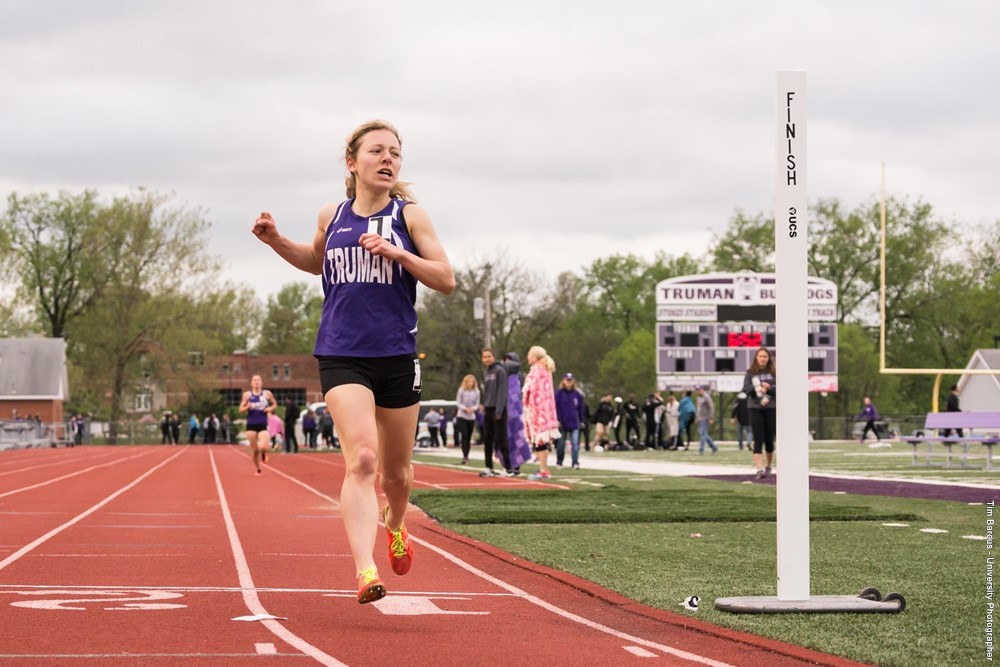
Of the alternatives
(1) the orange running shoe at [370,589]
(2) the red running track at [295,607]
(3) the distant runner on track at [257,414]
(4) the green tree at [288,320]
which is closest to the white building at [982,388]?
(3) the distant runner on track at [257,414]

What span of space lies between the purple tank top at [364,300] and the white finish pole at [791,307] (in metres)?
1.73

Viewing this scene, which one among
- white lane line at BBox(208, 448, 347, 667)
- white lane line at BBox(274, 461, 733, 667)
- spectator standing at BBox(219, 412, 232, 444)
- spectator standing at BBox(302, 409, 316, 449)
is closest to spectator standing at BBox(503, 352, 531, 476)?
white lane line at BBox(208, 448, 347, 667)

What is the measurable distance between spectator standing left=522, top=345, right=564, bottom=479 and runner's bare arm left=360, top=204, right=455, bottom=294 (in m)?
14.5

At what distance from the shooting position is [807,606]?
22.9ft

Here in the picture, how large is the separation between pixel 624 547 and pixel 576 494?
6383 millimetres

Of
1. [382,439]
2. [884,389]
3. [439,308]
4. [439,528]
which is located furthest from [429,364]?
[382,439]

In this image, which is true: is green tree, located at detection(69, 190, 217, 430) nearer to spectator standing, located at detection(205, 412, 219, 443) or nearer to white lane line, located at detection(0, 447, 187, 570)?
spectator standing, located at detection(205, 412, 219, 443)

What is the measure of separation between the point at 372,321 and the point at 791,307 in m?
1.94

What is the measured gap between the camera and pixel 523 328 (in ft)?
294

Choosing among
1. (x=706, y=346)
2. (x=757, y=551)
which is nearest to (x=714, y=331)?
(x=706, y=346)

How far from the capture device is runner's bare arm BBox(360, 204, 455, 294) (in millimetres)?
6410

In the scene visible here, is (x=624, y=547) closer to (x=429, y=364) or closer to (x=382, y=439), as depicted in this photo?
(x=382, y=439)

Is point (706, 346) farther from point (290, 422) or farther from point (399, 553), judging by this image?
point (399, 553)

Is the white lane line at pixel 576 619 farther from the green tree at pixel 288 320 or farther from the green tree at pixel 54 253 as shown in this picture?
the green tree at pixel 288 320
